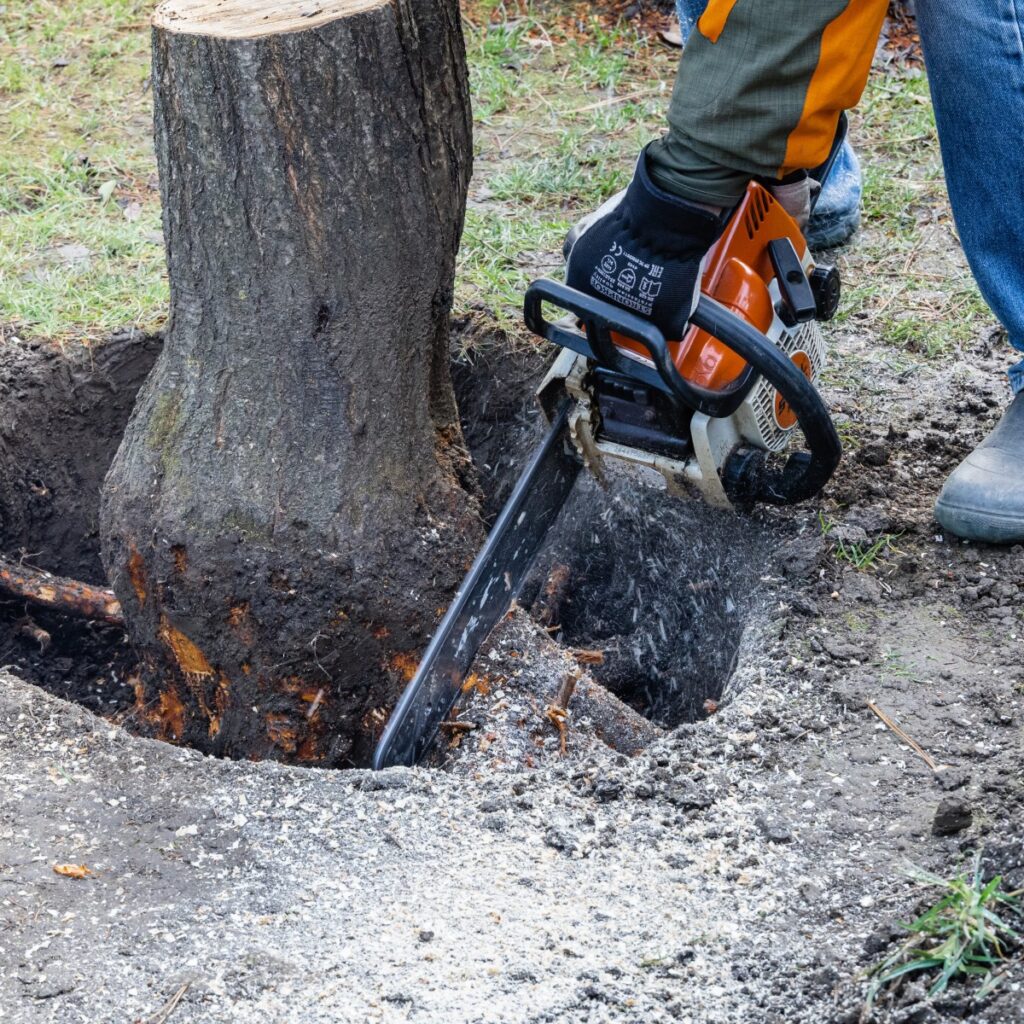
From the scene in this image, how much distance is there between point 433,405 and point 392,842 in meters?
1.16

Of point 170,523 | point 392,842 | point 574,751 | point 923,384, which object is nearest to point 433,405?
point 170,523

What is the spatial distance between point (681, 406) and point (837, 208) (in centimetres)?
181

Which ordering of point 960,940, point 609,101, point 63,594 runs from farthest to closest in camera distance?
point 609,101
point 63,594
point 960,940

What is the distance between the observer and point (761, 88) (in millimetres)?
2199

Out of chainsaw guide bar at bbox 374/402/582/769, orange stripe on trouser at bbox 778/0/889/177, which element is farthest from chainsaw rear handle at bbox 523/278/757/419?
orange stripe on trouser at bbox 778/0/889/177

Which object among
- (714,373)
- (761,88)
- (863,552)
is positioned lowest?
(863,552)

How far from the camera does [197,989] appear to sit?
5.99ft

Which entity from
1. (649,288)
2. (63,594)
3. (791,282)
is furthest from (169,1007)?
(791,282)

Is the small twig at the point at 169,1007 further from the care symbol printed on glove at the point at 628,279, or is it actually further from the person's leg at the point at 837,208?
the person's leg at the point at 837,208

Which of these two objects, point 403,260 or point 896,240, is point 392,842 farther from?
point 896,240

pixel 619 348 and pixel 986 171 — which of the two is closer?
pixel 619 348

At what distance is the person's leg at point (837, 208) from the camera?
3908 millimetres

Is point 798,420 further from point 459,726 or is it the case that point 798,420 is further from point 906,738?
point 459,726

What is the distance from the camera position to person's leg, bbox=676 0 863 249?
12.8 feet
